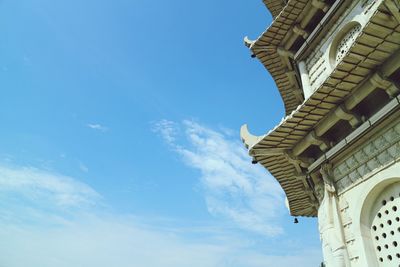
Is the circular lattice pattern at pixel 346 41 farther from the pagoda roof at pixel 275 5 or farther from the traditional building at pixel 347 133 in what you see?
the pagoda roof at pixel 275 5

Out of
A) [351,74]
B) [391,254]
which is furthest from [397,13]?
[391,254]

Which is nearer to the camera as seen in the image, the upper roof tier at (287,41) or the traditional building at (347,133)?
the traditional building at (347,133)

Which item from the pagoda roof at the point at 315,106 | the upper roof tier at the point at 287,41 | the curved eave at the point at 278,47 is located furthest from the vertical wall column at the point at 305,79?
the pagoda roof at the point at 315,106

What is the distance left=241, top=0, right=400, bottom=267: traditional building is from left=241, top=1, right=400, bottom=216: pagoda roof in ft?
0.08

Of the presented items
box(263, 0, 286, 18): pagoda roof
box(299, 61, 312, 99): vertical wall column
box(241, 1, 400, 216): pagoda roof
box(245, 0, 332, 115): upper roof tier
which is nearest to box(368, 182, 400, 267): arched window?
box(241, 1, 400, 216): pagoda roof

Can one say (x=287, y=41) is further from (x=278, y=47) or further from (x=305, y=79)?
(x=305, y=79)

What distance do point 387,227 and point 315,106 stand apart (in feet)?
10.2

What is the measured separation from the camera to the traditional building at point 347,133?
680 cm

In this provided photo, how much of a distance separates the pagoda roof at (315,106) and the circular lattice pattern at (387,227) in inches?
87.4

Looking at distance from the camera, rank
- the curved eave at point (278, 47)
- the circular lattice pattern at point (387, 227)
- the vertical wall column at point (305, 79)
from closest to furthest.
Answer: the circular lattice pattern at point (387, 227), the vertical wall column at point (305, 79), the curved eave at point (278, 47)

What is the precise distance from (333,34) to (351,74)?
3.62m

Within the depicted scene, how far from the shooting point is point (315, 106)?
25.9 ft

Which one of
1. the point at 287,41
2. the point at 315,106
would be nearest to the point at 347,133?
the point at 315,106

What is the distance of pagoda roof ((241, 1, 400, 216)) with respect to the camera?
6.05 metres
